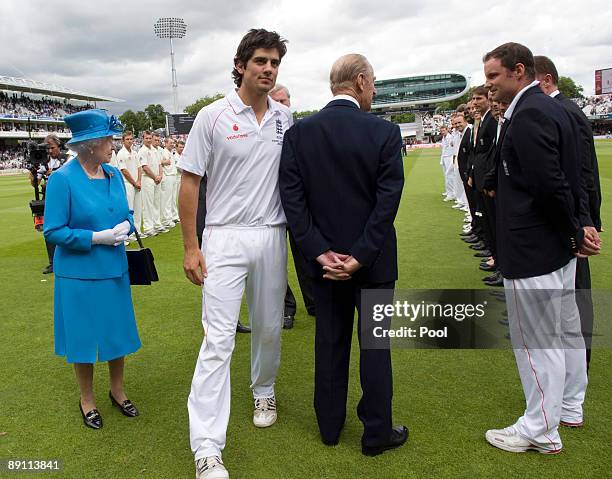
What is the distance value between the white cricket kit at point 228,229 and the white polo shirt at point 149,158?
27.4 ft

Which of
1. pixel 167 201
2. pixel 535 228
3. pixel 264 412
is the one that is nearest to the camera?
pixel 535 228

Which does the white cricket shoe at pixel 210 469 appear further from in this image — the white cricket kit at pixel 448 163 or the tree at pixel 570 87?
the tree at pixel 570 87

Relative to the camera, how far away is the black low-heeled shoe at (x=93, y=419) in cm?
330

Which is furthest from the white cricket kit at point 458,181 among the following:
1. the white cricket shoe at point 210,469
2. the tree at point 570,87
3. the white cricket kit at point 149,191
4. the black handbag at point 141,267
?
the tree at point 570,87

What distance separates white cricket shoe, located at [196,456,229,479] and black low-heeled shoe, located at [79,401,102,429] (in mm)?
977

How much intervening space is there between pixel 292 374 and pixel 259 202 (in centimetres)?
167

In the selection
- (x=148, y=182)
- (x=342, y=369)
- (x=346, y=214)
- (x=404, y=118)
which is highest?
(x=404, y=118)

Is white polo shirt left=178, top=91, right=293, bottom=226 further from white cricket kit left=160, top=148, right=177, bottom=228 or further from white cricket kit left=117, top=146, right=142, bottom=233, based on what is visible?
white cricket kit left=160, top=148, right=177, bottom=228

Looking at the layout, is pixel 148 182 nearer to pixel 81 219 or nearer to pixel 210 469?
pixel 81 219

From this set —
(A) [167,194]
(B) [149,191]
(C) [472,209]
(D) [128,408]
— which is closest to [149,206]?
(B) [149,191]

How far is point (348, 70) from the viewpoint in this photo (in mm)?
2770

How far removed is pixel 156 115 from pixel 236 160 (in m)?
124

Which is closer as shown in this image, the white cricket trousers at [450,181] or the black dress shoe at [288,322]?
the black dress shoe at [288,322]
